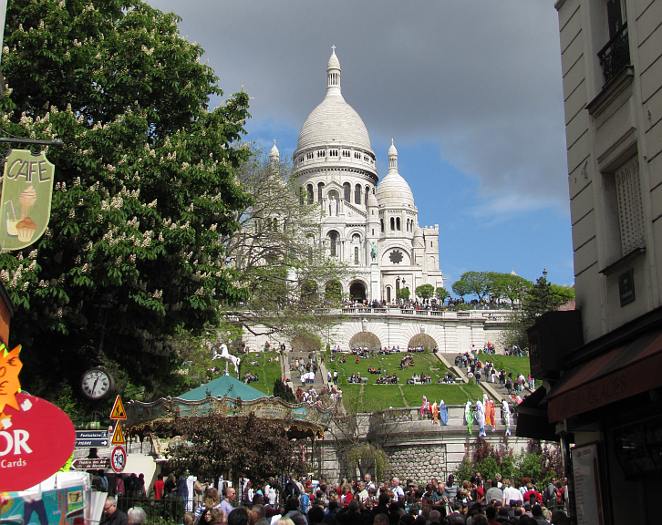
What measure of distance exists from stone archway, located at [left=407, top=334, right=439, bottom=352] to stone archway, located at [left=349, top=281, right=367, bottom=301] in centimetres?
2924

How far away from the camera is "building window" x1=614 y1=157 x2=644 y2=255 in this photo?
10312 millimetres

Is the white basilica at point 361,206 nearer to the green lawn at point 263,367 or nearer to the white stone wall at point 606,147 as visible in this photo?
the green lawn at point 263,367

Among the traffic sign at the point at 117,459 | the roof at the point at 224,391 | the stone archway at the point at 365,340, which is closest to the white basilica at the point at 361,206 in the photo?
the stone archway at the point at 365,340

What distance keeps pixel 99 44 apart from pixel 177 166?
305cm

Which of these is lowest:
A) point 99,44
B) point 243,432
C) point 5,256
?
point 243,432

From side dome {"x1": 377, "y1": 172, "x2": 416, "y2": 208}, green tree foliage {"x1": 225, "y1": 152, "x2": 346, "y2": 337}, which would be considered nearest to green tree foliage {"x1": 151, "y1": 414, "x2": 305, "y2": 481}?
green tree foliage {"x1": 225, "y1": 152, "x2": 346, "y2": 337}

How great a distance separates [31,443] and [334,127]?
133 meters

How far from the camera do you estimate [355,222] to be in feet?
407

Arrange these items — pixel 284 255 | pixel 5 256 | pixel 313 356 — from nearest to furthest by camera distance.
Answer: pixel 5 256, pixel 284 255, pixel 313 356

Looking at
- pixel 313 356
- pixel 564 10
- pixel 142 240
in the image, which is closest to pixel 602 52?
pixel 564 10

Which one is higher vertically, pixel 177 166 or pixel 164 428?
pixel 177 166

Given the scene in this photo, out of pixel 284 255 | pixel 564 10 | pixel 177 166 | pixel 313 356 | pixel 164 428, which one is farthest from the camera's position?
pixel 313 356

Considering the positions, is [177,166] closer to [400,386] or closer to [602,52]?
[602,52]

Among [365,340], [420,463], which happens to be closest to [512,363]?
[365,340]
